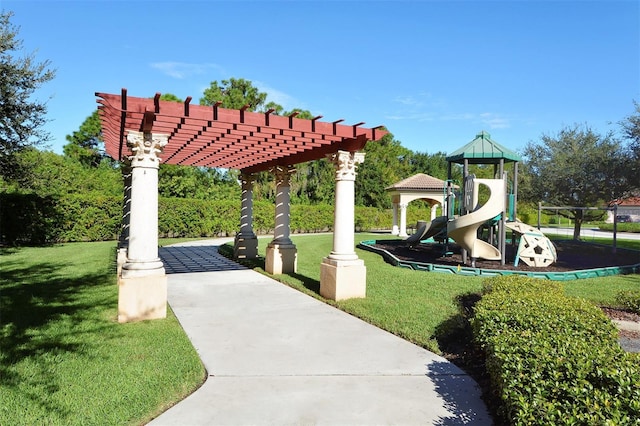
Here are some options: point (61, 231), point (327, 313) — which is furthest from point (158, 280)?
point (61, 231)

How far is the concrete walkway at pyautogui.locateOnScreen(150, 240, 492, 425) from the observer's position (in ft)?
12.0

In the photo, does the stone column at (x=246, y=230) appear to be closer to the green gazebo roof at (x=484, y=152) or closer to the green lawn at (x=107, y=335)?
the green lawn at (x=107, y=335)

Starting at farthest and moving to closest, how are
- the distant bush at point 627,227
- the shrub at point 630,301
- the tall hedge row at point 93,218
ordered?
the distant bush at point 627,227 → the tall hedge row at point 93,218 → the shrub at point 630,301

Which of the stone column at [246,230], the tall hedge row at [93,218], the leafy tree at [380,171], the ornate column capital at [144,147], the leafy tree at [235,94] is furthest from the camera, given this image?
the leafy tree at [380,171]

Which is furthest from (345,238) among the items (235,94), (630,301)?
(235,94)

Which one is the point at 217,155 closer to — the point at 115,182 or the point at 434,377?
the point at 434,377

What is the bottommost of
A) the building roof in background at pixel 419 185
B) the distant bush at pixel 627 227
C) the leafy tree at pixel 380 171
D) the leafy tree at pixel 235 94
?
the distant bush at pixel 627 227

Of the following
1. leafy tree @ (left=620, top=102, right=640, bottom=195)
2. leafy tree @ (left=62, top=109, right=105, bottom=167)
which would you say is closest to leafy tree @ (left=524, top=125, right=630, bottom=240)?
leafy tree @ (left=620, top=102, right=640, bottom=195)

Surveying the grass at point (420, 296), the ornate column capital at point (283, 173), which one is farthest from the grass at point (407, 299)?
the ornate column capital at point (283, 173)

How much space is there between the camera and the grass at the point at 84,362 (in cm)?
363

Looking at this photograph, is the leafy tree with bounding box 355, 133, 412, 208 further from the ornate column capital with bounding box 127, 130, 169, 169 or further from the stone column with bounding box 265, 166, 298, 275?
the ornate column capital with bounding box 127, 130, 169, 169

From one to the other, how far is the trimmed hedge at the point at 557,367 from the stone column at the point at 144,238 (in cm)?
517

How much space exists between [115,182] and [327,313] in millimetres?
31539

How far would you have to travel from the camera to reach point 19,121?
1524cm
